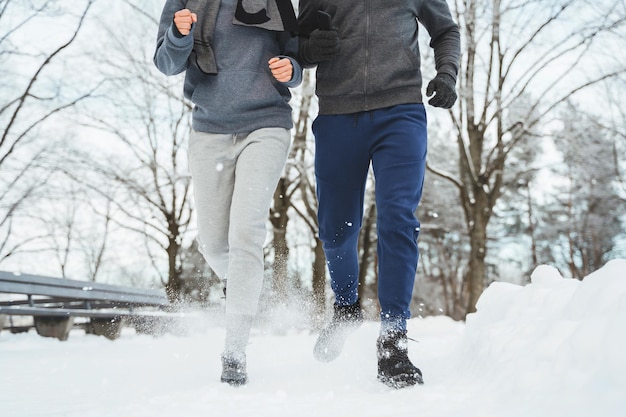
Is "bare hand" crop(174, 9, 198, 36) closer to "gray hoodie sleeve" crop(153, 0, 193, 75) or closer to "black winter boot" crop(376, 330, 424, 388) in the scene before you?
"gray hoodie sleeve" crop(153, 0, 193, 75)

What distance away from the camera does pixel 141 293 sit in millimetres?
7312

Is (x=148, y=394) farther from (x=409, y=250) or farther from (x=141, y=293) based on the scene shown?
(x=141, y=293)

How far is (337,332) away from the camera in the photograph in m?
2.85

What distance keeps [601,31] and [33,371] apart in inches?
491

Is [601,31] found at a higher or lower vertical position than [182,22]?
higher

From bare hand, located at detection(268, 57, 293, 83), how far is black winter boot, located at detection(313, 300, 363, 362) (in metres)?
1.29

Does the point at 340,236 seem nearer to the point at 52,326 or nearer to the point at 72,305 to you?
the point at 52,326

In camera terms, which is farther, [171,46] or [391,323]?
[171,46]

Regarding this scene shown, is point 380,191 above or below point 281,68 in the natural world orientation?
below

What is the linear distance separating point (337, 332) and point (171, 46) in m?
1.71

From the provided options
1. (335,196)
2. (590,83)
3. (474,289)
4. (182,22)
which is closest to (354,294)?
(335,196)

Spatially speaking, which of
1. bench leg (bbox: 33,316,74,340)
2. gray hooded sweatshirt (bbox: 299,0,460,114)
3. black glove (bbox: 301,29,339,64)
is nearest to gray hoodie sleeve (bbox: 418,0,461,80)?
gray hooded sweatshirt (bbox: 299,0,460,114)

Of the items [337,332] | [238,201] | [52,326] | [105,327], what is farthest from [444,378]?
[105,327]

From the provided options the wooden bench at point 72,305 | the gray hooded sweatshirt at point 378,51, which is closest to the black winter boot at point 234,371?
the gray hooded sweatshirt at point 378,51
